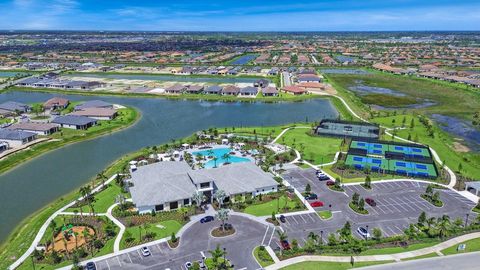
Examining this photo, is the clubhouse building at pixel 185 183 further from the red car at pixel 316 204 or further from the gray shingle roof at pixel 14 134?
the gray shingle roof at pixel 14 134

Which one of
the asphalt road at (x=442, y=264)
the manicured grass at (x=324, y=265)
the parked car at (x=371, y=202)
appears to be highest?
the parked car at (x=371, y=202)

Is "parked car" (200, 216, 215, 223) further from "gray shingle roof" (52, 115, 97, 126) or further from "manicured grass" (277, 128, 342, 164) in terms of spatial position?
"gray shingle roof" (52, 115, 97, 126)

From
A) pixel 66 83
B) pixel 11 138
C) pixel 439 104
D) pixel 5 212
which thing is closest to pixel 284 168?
pixel 5 212

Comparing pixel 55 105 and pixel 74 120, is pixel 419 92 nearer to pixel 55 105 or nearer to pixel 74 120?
pixel 74 120

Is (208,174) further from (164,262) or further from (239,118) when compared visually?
(239,118)

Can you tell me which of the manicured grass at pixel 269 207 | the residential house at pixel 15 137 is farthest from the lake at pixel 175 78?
the manicured grass at pixel 269 207
